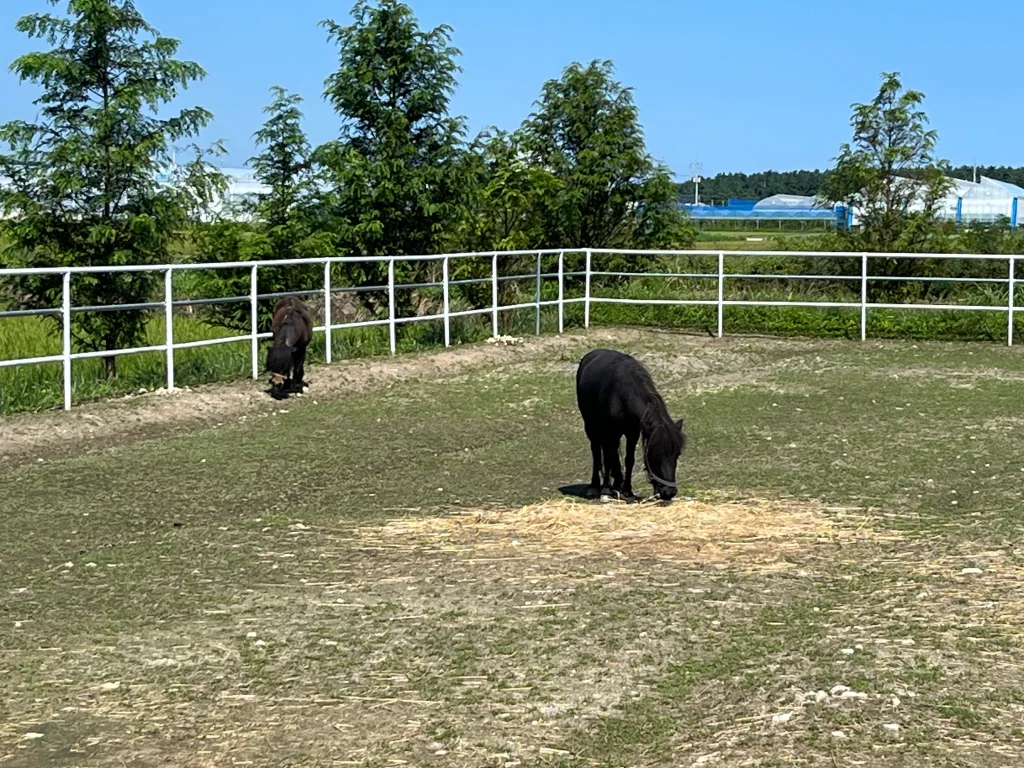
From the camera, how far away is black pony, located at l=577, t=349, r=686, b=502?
7656mm

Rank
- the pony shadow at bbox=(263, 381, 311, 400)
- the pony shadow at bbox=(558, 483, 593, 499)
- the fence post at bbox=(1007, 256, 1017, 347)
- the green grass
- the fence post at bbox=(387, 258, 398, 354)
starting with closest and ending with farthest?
the green grass → the pony shadow at bbox=(558, 483, 593, 499) → the pony shadow at bbox=(263, 381, 311, 400) → the fence post at bbox=(387, 258, 398, 354) → the fence post at bbox=(1007, 256, 1017, 347)

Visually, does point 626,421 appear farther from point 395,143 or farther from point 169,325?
point 395,143

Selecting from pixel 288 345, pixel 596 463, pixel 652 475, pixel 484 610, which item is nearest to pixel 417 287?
pixel 288 345

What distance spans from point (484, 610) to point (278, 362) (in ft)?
22.9

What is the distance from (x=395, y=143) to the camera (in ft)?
57.9

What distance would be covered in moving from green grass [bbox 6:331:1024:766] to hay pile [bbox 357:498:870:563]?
59 millimetres

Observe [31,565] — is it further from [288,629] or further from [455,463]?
[455,463]

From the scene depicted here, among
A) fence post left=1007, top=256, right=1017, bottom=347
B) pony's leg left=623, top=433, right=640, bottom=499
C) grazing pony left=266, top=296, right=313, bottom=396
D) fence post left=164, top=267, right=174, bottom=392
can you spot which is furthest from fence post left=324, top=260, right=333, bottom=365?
fence post left=1007, top=256, right=1017, bottom=347

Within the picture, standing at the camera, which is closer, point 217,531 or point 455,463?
point 217,531

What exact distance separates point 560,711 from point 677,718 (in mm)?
388

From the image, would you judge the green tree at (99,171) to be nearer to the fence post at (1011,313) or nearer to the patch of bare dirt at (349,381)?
the patch of bare dirt at (349,381)

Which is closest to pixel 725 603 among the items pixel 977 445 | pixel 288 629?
pixel 288 629

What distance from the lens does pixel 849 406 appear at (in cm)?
1239

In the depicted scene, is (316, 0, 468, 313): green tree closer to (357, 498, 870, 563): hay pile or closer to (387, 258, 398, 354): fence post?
(387, 258, 398, 354): fence post
